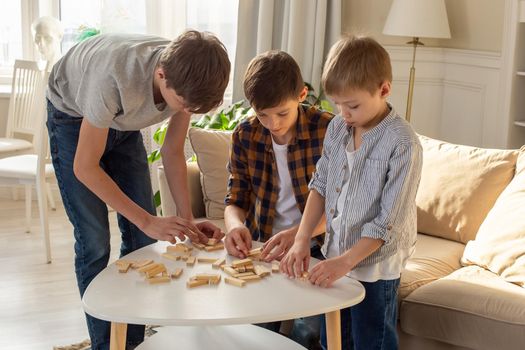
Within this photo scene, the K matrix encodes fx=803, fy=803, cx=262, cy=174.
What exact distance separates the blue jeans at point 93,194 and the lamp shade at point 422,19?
2.22 meters

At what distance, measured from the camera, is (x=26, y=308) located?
3404 mm

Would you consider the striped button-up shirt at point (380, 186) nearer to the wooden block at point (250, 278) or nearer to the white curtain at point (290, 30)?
the wooden block at point (250, 278)

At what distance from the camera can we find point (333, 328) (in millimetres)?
1955

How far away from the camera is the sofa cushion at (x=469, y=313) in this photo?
2363mm

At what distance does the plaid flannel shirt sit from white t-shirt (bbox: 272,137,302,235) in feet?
0.05

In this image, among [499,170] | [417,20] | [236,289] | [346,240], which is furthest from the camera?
[417,20]

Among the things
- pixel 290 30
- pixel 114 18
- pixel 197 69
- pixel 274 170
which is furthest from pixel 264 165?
pixel 114 18

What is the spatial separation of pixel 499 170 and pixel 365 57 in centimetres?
123

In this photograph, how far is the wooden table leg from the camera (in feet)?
6.36

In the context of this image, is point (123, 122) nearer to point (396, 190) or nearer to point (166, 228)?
point (166, 228)

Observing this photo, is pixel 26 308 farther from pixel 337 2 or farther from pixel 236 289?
pixel 337 2

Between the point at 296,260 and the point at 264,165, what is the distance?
556 mm

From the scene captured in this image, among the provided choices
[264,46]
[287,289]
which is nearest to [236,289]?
[287,289]

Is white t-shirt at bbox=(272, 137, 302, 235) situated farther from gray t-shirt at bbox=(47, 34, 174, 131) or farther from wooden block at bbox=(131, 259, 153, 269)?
wooden block at bbox=(131, 259, 153, 269)
